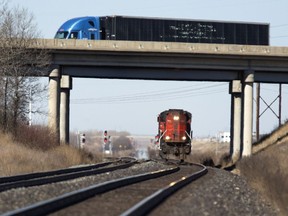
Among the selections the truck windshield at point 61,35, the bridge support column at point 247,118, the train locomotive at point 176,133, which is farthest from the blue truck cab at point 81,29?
the bridge support column at point 247,118

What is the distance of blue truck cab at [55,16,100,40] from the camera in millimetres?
54688

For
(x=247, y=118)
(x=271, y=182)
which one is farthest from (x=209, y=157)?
(x=271, y=182)

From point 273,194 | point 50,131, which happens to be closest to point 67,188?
point 273,194

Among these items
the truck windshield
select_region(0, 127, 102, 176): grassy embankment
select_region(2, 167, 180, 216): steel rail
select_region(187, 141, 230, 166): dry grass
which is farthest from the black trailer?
select_region(2, 167, 180, 216): steel rail

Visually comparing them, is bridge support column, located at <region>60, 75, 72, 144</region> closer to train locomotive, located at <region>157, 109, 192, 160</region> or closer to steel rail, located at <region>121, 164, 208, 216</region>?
train locomotive, located at <region>157, 109, 192, 160</region>

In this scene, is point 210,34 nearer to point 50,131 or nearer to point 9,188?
point 50,131

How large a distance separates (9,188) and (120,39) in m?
35.3

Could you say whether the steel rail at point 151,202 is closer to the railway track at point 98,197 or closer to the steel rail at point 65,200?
the railway track at point 98,197

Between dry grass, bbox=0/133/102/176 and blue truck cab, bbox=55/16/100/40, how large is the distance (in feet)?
31.2

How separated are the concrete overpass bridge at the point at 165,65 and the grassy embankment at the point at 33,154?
447 cm

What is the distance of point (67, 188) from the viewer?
67.8 feet

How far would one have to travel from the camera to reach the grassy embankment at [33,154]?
107ft

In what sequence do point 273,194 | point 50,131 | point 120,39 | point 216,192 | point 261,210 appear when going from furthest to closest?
point 120,39 → point 50,131 → point 216,192 → point 273,194 → point 261,210

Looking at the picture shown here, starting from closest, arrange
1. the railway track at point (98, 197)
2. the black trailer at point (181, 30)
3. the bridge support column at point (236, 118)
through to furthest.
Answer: the railway track at point (98, 197) → the black trailer at point (181, 30) → the bridge support column at point (236, 118)
